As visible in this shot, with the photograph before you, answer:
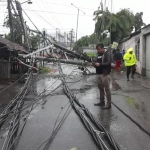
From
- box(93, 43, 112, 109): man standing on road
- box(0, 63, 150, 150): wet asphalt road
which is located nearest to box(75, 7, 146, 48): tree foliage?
box(93, 43, 112, 109): man standing on road

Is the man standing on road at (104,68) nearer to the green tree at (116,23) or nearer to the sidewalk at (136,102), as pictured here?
the sidewalk at (136,102)

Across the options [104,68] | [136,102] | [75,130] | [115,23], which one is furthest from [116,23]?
[75,130]

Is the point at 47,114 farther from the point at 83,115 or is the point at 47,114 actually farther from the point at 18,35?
the point at 18,35

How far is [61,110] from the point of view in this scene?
300 inches

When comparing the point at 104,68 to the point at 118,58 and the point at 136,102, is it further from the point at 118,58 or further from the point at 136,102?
the point at 118,58

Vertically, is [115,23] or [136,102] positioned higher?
[115,23]

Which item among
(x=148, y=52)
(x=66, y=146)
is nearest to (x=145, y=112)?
(x=66, y=146)

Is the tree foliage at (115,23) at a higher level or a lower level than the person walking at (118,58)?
higher

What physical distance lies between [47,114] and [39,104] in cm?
148

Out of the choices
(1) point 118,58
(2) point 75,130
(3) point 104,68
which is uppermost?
(1) point 118,58

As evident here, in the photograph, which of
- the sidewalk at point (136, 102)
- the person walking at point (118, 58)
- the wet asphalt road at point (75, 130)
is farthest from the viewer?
the person walking at point (118, 58)

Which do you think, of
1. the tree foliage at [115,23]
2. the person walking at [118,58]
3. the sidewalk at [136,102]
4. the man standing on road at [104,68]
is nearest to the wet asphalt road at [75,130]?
the sidewalk at [136,102]

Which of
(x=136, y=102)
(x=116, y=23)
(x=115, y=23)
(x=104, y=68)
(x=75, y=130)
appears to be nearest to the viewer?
(x=75, y=130)

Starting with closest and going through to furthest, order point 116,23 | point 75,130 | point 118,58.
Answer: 1. point 75,130
2. point 118,58
3. point 116,23
